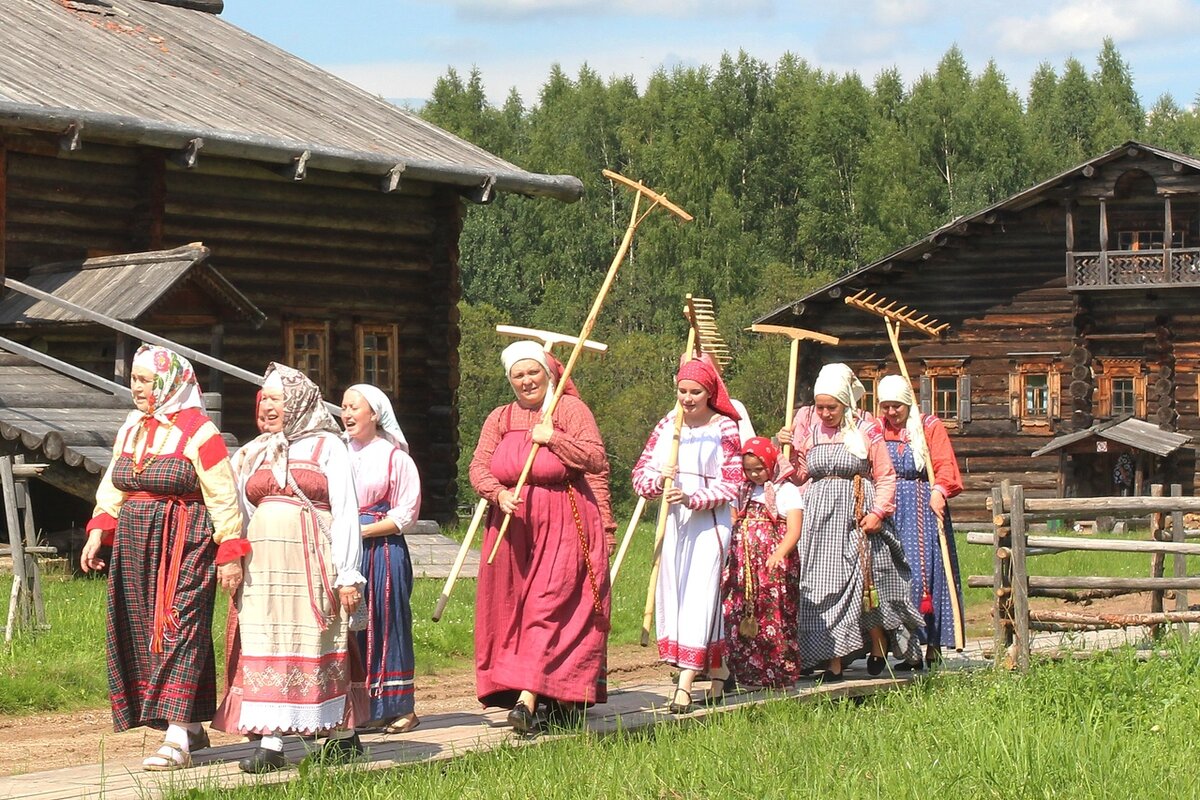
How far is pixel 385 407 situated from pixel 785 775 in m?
2.26

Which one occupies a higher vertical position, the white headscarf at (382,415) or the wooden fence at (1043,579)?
the white headscarf at (382,415)

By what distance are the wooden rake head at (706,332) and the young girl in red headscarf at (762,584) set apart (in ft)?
2.06

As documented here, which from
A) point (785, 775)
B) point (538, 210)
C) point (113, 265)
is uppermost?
point (538, 210)

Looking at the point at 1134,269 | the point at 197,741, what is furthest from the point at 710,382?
the point at 1134,269

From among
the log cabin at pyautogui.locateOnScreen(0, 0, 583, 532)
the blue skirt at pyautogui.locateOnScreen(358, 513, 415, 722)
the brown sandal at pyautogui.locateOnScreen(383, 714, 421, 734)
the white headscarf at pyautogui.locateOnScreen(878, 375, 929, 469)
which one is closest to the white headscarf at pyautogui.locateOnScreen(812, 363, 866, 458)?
the white headscarf at pyautogui.locateOnScreen(878, 375, 929, 469)

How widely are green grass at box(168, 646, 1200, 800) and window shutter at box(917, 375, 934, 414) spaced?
21.0 metres

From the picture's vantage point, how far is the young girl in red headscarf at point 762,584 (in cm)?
837

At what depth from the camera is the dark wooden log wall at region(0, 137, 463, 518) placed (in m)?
15.4

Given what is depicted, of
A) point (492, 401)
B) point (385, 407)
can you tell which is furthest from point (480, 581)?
point (492, 401)

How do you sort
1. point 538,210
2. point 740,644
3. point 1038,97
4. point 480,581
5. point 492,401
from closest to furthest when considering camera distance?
point 480,581
point 740,644
point 492,401
point 538,210
point 1038,97

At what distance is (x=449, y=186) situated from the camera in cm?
1880

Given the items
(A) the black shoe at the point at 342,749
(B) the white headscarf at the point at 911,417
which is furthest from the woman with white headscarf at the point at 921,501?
(A) the black shoe at the point at 342,749

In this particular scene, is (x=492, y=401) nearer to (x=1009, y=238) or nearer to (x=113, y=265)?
(x=1009, y=238)

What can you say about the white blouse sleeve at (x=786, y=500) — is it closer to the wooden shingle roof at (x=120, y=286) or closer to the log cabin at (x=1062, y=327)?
the wooden shingle roof at (x=120, y=286)
